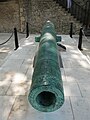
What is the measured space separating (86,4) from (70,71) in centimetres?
871

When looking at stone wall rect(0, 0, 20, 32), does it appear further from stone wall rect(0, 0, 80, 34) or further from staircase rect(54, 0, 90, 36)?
staircase rect(54, 0, 90, 36)

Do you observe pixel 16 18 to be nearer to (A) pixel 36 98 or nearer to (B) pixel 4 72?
(B) pixel 4 72

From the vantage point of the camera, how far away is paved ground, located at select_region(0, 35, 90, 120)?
303 cm

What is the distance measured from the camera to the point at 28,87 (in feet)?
12.9

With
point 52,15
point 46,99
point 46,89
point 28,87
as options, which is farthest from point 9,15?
point 46,89

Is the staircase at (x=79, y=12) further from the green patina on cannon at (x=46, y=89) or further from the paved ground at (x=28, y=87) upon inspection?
the green patina on cannon at (x=46, y=89)

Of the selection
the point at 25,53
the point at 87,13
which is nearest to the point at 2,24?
the point at 87,13

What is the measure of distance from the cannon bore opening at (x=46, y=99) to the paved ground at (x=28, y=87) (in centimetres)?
107

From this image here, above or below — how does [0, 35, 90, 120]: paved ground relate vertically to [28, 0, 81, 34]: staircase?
below

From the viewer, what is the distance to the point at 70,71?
4.85 meters

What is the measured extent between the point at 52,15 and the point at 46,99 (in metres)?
10.6

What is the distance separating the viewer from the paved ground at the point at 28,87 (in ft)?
9.95

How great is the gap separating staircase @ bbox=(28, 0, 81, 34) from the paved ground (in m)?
6.09

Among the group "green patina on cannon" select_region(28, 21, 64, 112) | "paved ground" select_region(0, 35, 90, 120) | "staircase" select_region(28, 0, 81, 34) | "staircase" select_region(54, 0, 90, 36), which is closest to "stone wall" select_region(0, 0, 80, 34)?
"staircase" select_region(28, 0, 81, 34)
